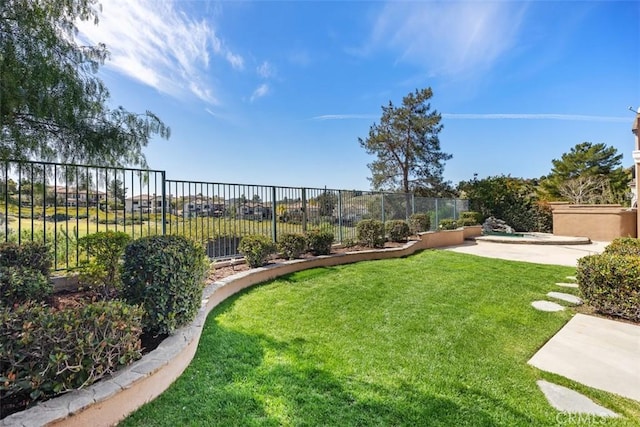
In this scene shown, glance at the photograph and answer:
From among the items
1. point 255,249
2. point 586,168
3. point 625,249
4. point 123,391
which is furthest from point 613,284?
point 586,168

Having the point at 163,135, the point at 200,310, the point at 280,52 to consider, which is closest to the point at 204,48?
the point at 280,52

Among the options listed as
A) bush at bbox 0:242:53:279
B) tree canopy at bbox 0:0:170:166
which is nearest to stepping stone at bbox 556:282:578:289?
tree canopy at bbox 0:0:170:166

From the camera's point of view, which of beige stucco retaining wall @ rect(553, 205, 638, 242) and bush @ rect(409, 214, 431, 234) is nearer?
bush @ rect(409, 214, 431, 234)

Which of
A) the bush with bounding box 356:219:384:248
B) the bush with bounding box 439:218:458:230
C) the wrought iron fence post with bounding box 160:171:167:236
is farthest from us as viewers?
the bush with bounding box 439:218:458:230

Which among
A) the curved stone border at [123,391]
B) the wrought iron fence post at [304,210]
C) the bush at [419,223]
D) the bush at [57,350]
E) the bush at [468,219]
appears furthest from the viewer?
the bush at [468,219]

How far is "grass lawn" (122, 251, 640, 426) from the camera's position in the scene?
2.00 m

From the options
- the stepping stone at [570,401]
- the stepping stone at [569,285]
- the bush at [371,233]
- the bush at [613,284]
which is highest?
the bush at [371,233]

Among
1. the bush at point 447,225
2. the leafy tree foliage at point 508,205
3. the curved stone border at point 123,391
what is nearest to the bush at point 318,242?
the curved stone border at point 123,391

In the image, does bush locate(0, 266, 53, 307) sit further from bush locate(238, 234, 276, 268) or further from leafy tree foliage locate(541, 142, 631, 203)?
leafy tree foliage locate(541, 142, 631, 203)

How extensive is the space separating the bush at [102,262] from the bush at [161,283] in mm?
1083

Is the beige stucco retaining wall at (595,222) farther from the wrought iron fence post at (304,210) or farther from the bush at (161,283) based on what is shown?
the bush at (161,283)

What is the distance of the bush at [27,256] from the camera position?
10.7 ft

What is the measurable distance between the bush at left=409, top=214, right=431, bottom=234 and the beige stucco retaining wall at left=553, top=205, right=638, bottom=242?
925 cm

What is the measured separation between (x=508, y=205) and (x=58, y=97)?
67.8ft
